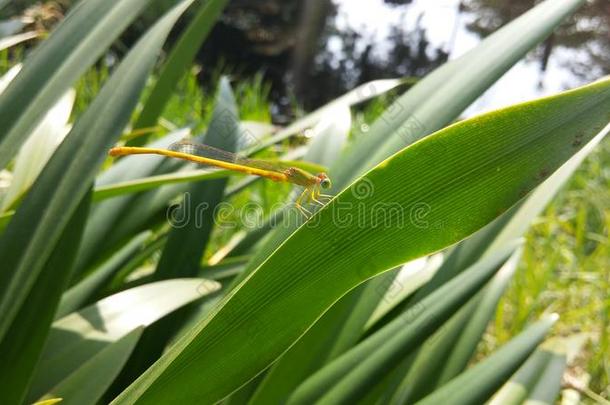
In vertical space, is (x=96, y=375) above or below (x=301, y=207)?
below

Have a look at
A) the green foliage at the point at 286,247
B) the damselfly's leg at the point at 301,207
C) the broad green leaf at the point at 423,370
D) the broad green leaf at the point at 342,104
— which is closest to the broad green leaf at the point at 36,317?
the green foliage at the point at 286,247

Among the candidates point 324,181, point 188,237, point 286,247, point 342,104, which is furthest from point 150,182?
point 342,104

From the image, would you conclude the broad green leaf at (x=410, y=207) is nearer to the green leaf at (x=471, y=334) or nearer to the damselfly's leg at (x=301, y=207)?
the damselfly's leg at (x=301, y=207)

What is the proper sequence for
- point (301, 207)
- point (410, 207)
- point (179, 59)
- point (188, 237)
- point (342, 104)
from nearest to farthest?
point (410, 207)
point (301, 207)
point (188, 237)
point (179, 59)
point (342, 104)

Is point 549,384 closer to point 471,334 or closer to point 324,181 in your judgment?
point 471,334

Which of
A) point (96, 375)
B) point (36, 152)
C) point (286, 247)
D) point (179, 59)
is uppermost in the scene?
point (179, 59)

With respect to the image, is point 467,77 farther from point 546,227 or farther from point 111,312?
point 546,227

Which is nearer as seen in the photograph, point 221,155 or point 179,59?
point 221,155
